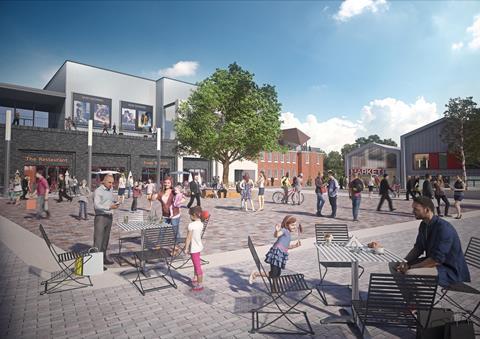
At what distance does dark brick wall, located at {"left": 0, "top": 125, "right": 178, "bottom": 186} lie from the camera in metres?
28.9

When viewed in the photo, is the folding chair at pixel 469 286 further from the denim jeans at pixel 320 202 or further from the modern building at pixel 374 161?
the modern building at pixel 374 161

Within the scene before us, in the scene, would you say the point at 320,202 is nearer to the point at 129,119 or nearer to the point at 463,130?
the point at 463,130

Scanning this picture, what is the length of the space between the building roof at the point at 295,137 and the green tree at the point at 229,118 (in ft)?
127

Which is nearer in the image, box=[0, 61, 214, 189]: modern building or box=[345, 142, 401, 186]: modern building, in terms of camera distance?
box=[0, 61, 214, 189]: modern building

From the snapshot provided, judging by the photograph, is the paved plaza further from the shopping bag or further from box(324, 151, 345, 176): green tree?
box(324, 151, 345, 176): green tree

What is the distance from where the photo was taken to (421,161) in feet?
120

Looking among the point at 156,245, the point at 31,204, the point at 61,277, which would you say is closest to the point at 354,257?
the point at 156,245

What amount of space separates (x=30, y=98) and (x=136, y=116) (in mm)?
12624

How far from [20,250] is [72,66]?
36.5 metres

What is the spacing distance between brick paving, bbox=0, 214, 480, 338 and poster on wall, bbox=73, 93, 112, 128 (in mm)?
35744

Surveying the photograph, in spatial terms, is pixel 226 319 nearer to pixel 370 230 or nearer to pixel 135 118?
pixel 370 230

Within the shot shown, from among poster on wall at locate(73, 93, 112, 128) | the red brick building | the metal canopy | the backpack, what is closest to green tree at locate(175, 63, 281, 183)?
the backpack

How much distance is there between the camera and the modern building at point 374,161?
39438mm

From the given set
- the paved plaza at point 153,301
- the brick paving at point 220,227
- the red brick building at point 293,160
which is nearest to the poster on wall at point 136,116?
the red brick building at point 293,160
